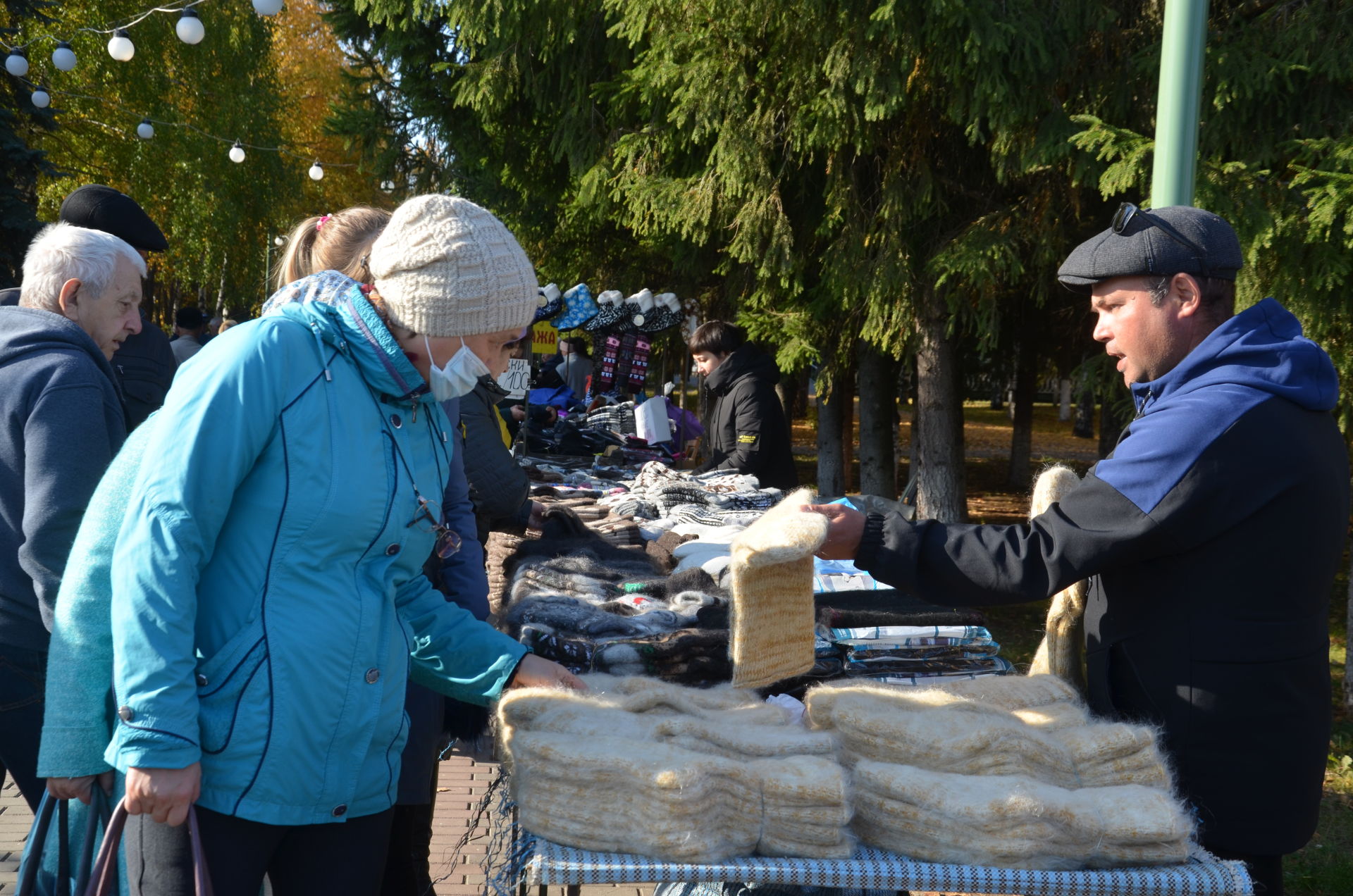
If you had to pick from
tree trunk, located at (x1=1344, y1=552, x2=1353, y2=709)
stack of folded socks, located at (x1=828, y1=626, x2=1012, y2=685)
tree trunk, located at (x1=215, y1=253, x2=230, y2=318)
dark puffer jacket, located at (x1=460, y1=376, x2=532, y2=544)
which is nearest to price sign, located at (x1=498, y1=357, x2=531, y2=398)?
dark puffer jacket, located at (x1=460, y1=376, x2=532, y2=544)

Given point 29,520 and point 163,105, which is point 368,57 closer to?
point 29,520

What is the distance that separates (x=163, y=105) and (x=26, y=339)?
2185 cm

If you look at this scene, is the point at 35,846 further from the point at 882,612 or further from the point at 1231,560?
the point at 1231,560

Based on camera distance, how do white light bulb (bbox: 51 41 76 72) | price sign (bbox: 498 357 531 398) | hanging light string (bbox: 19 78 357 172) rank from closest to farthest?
price sign (bbox: 498 357 531 398) < white light bulb (bbox: 51 41 76 72) < hanging light string (bbox: 19 78 357 172)

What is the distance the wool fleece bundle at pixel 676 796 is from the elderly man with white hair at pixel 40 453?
43.7 inches

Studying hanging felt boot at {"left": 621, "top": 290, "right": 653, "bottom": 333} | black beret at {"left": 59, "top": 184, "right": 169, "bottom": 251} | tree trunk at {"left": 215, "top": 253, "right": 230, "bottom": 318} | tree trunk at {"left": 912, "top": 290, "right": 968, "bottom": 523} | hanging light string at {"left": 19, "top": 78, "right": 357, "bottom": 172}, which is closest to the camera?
black beret at {"left": 59, "top": 184, "right": 169, "bottom": 251}

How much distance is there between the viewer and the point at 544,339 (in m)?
9.78

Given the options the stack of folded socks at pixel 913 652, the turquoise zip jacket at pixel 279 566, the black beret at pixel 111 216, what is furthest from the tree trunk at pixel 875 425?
the turquoise zip jacket at pixel 279 566

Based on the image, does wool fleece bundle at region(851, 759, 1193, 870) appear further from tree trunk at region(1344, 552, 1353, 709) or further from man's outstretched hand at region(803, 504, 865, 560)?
tree trunk at region(1344, 552, 1353, 709)

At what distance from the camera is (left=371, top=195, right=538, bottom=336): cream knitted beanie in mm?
1715

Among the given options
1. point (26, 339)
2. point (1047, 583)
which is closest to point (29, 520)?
point (26, 339)

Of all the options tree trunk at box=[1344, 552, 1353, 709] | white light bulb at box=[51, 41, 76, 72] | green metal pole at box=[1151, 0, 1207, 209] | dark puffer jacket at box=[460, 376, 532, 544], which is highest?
white light bulb at box=[51, 41, 76, 72]

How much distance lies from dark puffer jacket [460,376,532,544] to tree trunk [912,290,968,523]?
5.15m

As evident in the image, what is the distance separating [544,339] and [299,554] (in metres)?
8.26
